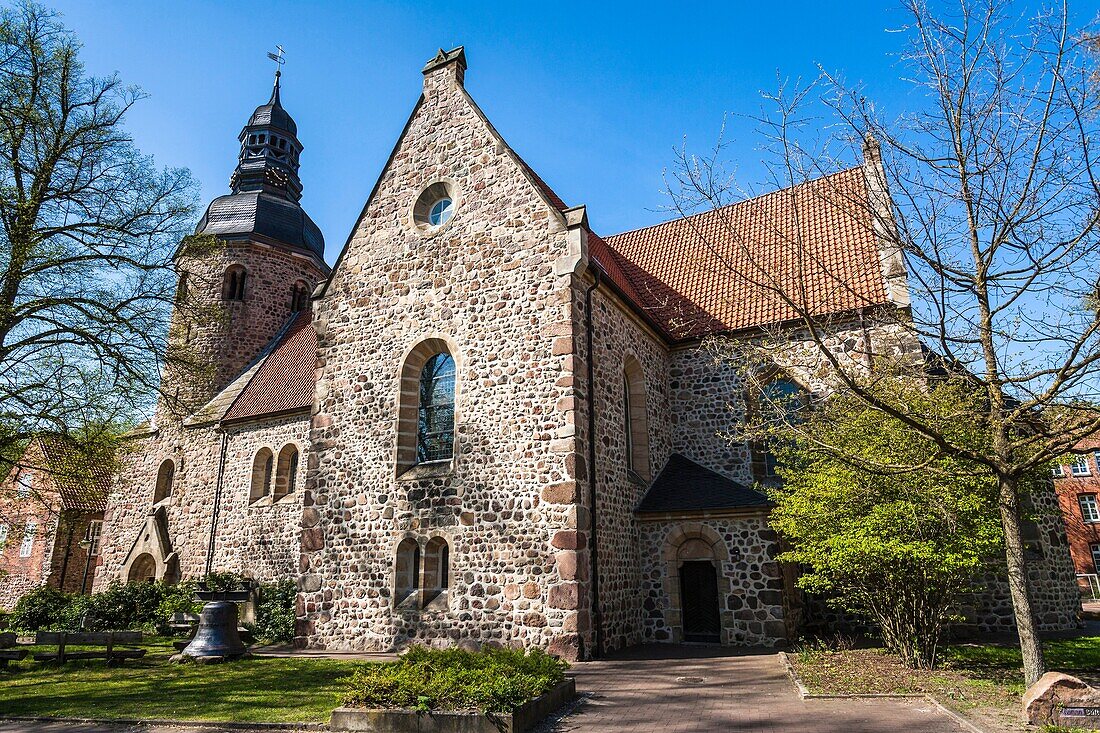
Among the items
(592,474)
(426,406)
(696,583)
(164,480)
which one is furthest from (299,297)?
(696,583)

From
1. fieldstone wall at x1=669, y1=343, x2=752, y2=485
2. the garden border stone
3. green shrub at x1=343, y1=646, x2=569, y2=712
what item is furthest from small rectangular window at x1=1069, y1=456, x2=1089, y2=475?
the garden border stone

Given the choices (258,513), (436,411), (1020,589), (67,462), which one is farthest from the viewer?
(258,513)

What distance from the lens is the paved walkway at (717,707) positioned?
6.60 meters

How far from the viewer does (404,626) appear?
12.5 metres

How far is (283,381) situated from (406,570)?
10895mm

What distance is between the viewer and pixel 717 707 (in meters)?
7.55

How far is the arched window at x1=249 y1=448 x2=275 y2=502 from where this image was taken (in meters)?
19.6

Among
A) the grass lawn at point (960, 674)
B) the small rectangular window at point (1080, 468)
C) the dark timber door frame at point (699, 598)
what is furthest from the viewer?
the small rectangular window at point (1080, 468)

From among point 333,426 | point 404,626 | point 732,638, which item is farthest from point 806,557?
point 333,426

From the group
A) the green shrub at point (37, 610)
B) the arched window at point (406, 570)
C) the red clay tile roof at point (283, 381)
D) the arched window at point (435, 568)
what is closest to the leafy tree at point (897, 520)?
the arched window at point (435, 568)

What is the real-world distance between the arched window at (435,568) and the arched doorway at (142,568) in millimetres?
14300

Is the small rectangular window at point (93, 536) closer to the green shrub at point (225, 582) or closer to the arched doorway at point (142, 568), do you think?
the arched doorway at point (142, 568)

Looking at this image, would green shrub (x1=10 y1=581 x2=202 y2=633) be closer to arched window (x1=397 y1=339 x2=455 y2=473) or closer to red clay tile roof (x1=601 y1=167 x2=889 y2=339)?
arched window (x1=397 y1=339 x2=455 y2=473)

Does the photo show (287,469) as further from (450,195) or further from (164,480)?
(450,195)
